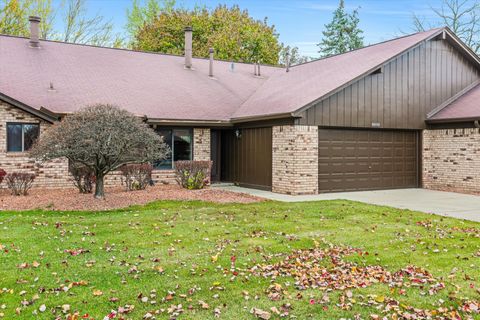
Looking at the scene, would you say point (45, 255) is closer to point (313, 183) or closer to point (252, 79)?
point (313, 183)

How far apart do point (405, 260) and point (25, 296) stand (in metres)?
4.68

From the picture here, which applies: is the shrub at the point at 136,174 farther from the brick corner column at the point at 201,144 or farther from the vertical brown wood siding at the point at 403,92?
the vertical brown wood siding at the point at 403,92

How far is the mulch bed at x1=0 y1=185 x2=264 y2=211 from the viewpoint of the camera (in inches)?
398

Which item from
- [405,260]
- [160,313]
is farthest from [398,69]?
[160,313]

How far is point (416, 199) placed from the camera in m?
13.0

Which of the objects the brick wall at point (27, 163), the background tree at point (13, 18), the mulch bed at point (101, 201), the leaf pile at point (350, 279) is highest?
the background tree at point (13, 18)

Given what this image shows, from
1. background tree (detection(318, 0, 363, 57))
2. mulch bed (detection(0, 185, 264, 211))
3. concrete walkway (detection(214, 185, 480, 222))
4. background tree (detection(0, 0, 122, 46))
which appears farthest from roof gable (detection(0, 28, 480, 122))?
background tree (detection(318, 0, 363, 57))

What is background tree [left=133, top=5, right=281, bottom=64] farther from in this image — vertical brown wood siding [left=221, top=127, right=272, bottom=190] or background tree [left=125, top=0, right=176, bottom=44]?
vertical brown wood siding [left=221, top=127, right=272, bottom=190]

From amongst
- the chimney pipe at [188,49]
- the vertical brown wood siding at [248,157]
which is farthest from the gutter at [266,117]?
the chimney pipe at [188,49]

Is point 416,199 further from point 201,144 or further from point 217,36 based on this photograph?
point 217,36

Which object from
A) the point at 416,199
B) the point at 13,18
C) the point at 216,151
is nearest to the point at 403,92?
the point at 416,199

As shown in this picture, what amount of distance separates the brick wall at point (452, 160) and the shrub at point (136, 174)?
9.95 meters

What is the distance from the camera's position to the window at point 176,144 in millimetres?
15773

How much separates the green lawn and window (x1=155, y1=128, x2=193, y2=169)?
6.13 metres
